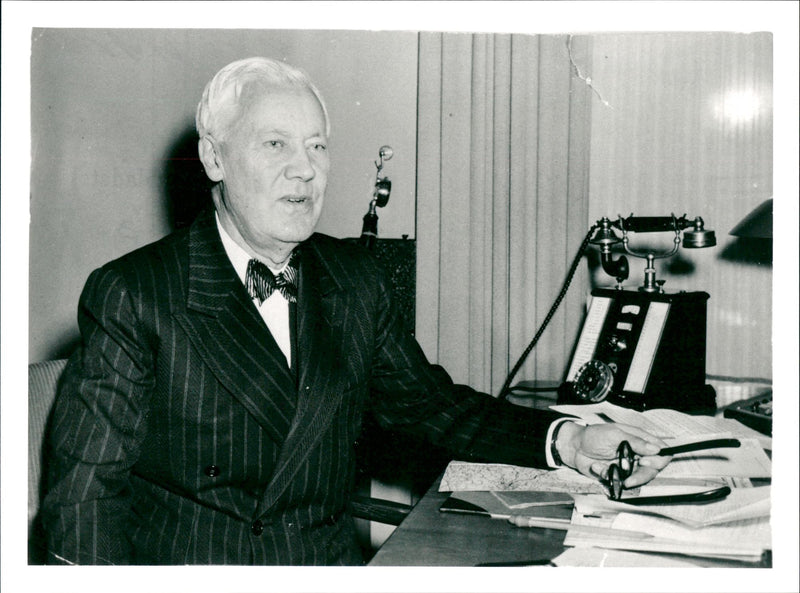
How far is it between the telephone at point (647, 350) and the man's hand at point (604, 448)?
48 cm

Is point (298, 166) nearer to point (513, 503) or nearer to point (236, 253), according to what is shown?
point (236, 253)

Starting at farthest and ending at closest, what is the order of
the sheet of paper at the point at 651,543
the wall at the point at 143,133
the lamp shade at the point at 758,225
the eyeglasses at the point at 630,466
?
the wall at the point at 143,133 < the lamp shade at the point at 758,225 < the eyeglasses at the point at 630,466 < the sheet of paper at the point at 651,543

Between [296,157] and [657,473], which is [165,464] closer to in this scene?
[296,157]

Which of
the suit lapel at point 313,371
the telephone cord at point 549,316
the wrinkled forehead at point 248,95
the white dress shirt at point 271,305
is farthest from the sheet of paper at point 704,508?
the telephone cord at point 549,316

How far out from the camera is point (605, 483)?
1111mm

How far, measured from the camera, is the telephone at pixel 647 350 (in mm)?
1670

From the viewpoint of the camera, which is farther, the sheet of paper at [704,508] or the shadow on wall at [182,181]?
the shadow on wall at [182,181]

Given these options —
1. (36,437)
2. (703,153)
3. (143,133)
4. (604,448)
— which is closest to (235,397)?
(36,437)

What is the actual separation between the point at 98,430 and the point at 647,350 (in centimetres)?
122

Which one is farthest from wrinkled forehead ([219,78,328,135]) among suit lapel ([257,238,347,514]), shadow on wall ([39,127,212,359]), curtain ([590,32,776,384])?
curtain ([590,32,776,384])

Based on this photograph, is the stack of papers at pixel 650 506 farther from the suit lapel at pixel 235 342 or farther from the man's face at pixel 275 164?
the man's face at pixel 275 164

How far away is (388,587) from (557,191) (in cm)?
157

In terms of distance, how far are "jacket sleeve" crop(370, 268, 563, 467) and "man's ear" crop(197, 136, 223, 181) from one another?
0.38 m

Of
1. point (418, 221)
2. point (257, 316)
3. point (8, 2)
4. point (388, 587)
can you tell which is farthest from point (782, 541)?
point (418, 221)
